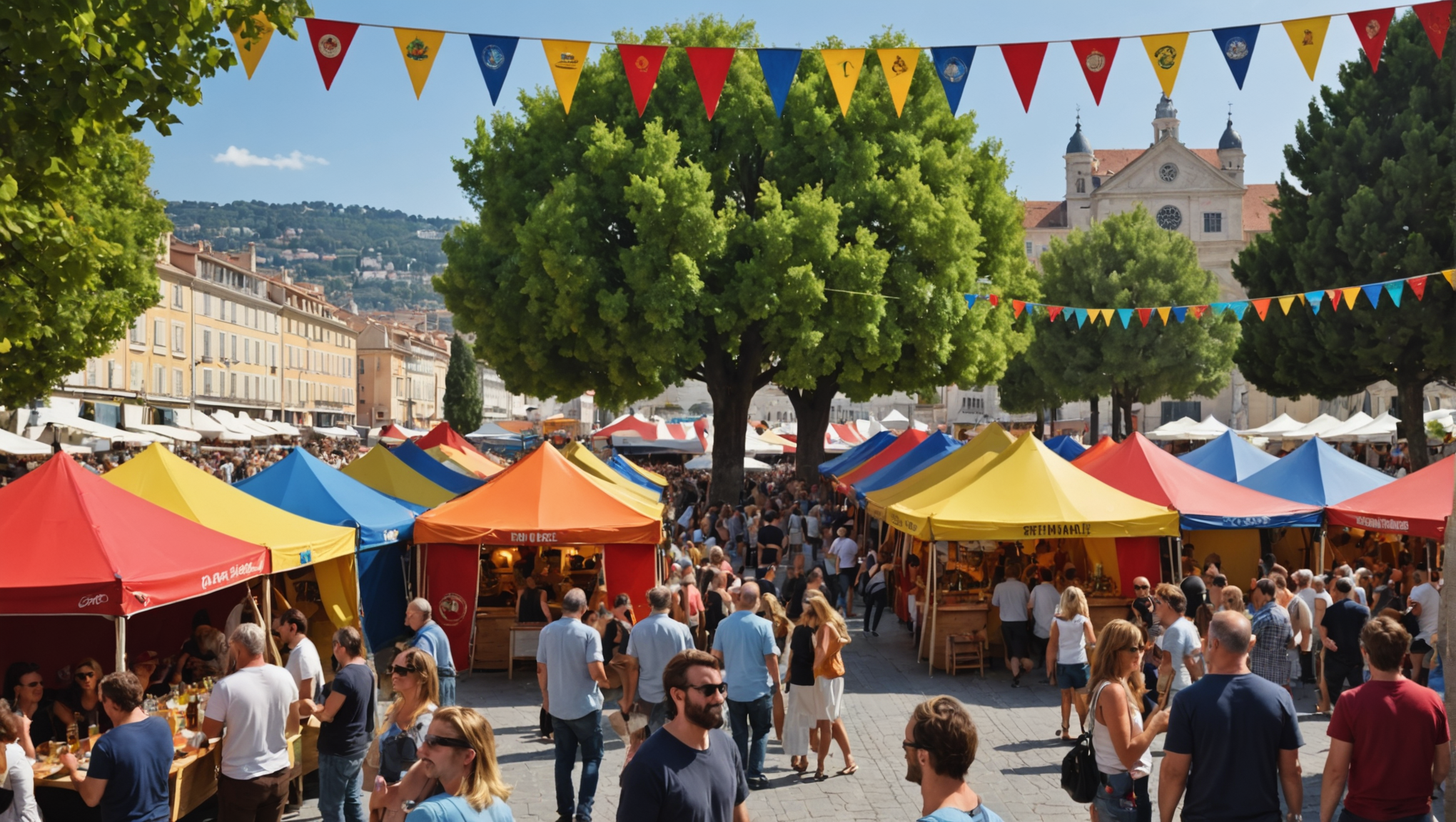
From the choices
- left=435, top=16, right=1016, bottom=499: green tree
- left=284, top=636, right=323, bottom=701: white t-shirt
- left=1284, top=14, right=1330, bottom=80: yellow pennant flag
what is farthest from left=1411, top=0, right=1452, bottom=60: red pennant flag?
left=435, top=16, right=1016, bottom=499: green tree

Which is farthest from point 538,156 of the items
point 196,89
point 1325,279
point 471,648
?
point 1325,279

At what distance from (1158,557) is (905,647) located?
3256 mm

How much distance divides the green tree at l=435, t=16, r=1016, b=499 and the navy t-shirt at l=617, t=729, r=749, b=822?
17.8 metres

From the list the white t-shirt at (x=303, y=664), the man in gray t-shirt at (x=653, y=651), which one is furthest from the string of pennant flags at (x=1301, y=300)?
the white t-shirt at (x=303, y=664)

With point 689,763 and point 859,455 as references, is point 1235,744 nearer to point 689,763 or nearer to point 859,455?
point 689,763

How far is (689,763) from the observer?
12.4 ft

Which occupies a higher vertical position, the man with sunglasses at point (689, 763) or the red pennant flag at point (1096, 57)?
the red pennant flag at point (1096, 57)

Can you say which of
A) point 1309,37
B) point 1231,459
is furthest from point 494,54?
point 1231,459

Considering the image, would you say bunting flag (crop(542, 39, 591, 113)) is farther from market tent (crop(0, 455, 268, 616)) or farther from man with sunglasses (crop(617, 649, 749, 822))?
man with sunglasses (crop(617, 649, 749, 822))

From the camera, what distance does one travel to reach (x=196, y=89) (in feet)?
26.1

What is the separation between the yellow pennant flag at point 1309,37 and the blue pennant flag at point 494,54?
20.8 ft

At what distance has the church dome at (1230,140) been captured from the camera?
76.8m

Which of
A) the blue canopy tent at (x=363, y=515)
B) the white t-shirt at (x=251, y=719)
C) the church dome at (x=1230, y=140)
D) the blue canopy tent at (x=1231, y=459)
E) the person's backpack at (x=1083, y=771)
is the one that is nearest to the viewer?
the person's backpack at (x=1083, y=771)

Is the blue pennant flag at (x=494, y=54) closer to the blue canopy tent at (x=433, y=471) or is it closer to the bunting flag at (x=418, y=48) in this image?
the bunting flag at (x=418, y=48)
